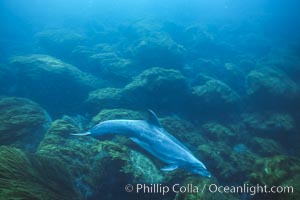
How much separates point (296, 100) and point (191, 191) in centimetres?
1122

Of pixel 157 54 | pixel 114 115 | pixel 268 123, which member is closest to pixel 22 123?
pixel 114 115

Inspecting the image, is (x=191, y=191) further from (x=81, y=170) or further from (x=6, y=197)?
(x=6, y=197)

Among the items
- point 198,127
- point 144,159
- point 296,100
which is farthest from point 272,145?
point 144,159

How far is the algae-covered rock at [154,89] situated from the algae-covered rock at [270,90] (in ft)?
14.7

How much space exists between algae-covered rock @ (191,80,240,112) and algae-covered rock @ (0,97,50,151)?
6543mm

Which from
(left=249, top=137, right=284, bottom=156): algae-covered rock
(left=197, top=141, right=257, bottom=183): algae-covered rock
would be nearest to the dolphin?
(left=197, top=141, right=257, bottom=183): algae-covered rock

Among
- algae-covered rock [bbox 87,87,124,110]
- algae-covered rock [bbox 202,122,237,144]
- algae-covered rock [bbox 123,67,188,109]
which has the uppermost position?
algae-covered rock [bbox 123,67,188,109]

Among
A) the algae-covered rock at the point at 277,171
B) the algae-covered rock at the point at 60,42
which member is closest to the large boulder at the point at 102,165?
the algae-covered rock at the point at 277,171

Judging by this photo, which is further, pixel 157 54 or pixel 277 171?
pixel 157 54

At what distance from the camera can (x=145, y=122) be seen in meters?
5.51

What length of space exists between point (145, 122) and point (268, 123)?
27.1 ft

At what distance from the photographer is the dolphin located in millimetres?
4859

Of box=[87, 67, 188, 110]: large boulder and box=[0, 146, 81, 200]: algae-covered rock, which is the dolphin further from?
box=[87, 67, 188, 110]: large boulder

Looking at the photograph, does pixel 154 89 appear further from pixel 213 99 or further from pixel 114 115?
pixel 114 115
